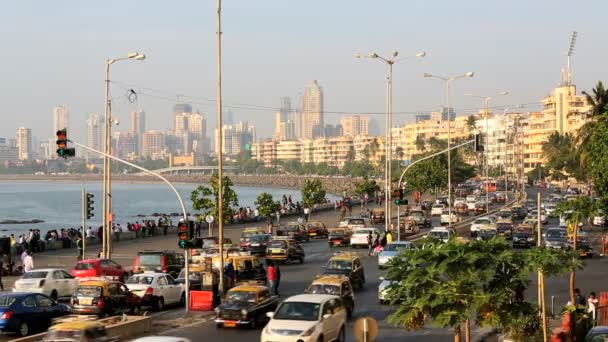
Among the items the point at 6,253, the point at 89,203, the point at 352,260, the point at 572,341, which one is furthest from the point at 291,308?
the point at 89,203

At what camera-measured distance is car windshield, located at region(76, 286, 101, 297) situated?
92.6 feet

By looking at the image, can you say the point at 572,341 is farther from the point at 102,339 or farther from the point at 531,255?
the point at 102,339

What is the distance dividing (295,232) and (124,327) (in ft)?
124

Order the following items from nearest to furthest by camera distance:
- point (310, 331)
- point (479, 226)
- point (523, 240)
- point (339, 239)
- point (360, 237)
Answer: point (310, 331)
point (523, 240)
point (360, 237)
point (339, 239)
point (479, 226)

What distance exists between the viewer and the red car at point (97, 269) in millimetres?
36562

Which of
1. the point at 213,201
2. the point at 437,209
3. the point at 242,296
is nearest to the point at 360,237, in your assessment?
the point at 213,201

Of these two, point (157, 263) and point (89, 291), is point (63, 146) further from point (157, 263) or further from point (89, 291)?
point (89, 291)

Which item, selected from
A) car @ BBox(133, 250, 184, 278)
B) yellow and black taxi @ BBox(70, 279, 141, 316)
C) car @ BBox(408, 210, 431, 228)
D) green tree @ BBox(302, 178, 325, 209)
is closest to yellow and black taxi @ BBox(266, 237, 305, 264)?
car @ BBox(133, 250, 184, 278)

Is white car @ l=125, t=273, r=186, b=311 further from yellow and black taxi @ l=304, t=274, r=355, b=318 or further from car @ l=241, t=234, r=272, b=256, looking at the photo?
car @ l=241, t=234, r=272, b=256

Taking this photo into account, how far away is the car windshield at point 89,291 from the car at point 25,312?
72.2 inches

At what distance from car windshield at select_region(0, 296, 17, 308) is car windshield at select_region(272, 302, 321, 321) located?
703cm

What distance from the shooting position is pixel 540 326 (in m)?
22.1

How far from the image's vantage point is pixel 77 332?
20.2 metres

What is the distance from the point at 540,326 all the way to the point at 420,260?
215 inches
